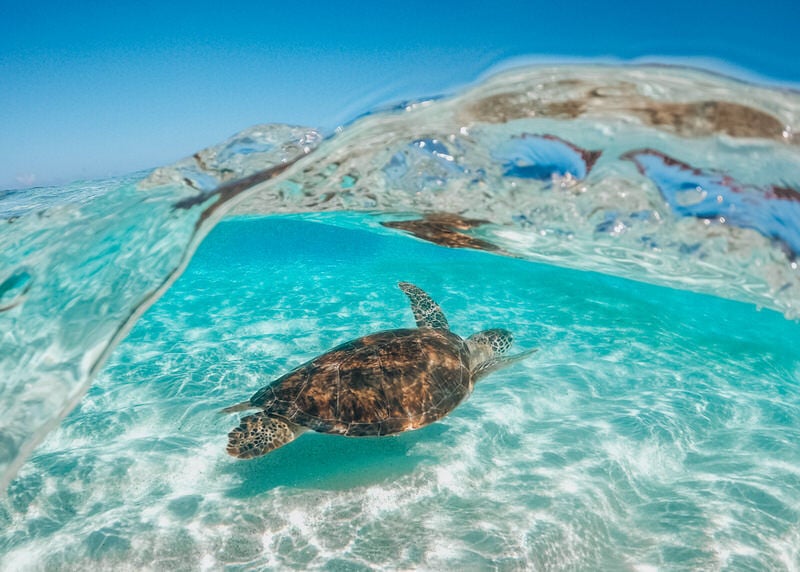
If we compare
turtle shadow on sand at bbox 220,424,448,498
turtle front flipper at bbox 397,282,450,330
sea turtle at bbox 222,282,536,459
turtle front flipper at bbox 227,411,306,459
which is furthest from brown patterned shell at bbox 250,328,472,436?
turtle front flipper at bbox 397,282,450,330

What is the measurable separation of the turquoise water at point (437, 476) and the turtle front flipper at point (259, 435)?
87 centimetres

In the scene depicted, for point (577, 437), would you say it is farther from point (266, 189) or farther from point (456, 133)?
point (266, 189)

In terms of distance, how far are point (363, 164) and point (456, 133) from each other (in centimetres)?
Answer: 266

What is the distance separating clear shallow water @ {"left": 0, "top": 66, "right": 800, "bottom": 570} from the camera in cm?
584

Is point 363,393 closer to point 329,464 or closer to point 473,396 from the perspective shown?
point 329,464

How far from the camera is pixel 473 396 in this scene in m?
9.85

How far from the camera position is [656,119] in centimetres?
723

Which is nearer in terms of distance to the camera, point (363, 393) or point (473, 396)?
point (363, 393)

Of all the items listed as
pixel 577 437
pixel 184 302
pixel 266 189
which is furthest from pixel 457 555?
pixel 184 302

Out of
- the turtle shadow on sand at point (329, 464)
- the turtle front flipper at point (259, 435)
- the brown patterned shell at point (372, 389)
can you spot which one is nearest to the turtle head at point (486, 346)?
the brown patterned shell at point (372, 389)

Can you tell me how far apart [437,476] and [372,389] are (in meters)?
1.83

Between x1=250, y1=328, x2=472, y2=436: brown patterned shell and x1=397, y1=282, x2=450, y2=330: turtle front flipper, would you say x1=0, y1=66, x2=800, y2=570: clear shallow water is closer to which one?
x1=250, y1=328, x2=472, y2=436: brown patterned shell

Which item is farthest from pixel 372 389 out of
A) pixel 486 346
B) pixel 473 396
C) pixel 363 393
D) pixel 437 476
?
pixel 473 396

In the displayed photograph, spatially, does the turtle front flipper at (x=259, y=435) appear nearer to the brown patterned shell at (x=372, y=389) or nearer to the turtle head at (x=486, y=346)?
the brown patterned shell at (x=372, y=389)
